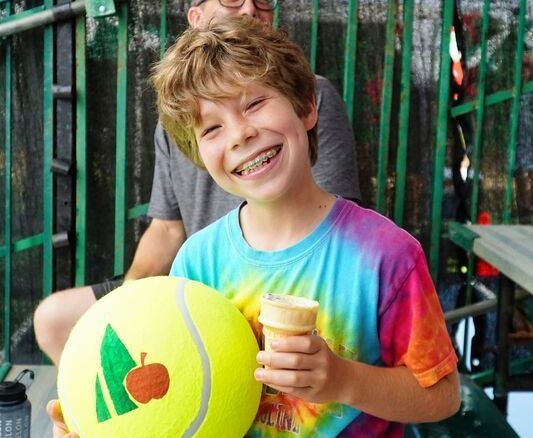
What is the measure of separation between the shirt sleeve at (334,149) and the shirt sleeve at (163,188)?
2.14 feet

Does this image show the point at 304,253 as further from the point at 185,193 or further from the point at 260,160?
the point at 185,193

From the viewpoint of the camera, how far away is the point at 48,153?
11.9ft

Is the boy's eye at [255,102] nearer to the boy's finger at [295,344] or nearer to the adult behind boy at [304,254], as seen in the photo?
the adult behind boy at [304,254]

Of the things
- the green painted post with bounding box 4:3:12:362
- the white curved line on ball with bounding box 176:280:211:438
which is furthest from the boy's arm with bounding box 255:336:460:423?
the green painted post with bounding box 4:3:12:362

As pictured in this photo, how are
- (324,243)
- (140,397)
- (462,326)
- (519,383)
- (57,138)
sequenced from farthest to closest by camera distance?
(462,326) → (57,138) → (519,383) → (324,243) → (140,397)

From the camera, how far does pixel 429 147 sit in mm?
3701

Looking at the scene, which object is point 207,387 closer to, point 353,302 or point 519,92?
point 353,302

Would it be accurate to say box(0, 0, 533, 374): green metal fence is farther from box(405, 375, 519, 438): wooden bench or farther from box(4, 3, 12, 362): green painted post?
box(405, 375, 519, 438): wooden bench

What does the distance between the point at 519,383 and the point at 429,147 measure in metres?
1.13

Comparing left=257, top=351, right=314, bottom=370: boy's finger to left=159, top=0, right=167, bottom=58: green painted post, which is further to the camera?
left=159, top=0, right=167, bottom=58: green painted post

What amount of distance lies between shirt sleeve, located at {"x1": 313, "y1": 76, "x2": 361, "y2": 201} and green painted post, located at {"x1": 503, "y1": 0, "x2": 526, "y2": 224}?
126 centimetres

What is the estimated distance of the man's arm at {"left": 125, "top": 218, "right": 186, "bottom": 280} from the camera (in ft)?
10.1

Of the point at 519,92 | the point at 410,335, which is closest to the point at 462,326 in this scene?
the point at 519,92

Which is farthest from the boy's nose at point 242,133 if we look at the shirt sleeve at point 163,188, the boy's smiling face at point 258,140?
the shirt sleeve at point 163,188
